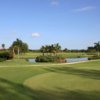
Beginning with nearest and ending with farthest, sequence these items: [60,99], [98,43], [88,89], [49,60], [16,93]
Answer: [60,99]
[16,93]
[88,89]
[49,60]
[98,43]

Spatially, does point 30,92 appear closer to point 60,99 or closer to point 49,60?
point 60,99

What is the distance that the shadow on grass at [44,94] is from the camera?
12984mm

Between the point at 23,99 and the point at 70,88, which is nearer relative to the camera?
the point at 23,99

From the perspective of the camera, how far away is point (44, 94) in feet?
45.6

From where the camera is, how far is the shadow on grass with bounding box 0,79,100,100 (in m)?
13.0

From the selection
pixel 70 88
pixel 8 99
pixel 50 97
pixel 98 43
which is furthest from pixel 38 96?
pixel 98 43

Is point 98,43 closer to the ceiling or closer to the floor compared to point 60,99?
closer to the ceiling

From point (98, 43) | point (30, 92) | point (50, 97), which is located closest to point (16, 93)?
point (30, 92)

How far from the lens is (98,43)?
86.2 metres

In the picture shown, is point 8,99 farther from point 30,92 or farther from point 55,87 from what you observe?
point 55,87

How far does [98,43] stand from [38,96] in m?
74.6

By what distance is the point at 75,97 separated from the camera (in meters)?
13.1

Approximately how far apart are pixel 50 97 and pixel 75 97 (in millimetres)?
1177

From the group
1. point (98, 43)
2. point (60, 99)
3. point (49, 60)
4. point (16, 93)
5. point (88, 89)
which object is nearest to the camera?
point (60, 99)
